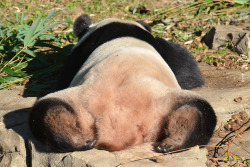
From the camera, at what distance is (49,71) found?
14.6ft

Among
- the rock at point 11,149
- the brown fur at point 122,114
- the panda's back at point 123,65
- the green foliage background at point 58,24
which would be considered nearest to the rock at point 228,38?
the green foliage background at point 58,24

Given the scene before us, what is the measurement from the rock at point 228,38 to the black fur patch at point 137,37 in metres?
1.14

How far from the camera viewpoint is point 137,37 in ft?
10.8

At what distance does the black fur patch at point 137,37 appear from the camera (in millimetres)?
3338

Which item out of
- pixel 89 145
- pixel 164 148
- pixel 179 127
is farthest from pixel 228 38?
pixel 89 145

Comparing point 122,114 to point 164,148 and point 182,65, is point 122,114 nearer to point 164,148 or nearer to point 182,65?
point 164,148

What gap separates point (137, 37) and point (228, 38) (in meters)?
2.08

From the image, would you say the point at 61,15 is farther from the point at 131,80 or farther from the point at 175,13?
the point at 131,80

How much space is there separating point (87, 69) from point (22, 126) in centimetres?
65

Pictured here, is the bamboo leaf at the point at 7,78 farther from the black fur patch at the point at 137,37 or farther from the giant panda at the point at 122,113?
the giant panda at the point at 122,113

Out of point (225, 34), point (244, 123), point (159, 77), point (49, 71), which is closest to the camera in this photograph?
point (159, 77)

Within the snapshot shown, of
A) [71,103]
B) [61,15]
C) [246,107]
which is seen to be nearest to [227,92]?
[246,107]

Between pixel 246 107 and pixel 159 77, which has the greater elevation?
pixel 159 77

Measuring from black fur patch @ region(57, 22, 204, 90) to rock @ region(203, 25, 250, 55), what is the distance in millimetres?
1145
